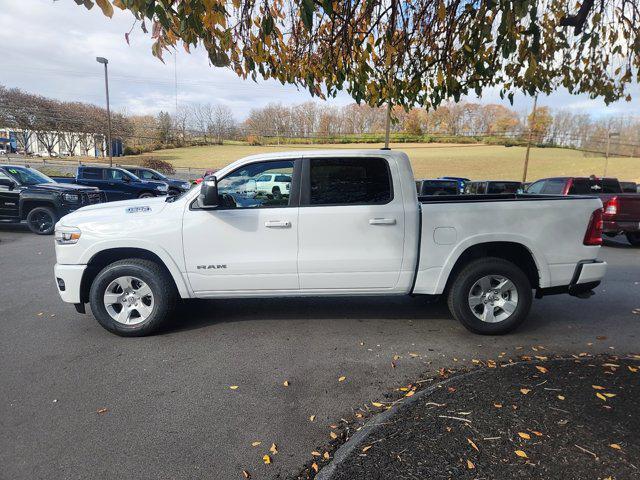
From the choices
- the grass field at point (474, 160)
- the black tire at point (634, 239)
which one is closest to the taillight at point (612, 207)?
the black tire at point (634, 239)

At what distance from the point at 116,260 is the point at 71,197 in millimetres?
8828

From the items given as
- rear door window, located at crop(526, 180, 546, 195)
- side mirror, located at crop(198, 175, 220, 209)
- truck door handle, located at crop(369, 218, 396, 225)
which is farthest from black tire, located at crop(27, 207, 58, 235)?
rear door window, located at crop(526, 180, 546, 195)

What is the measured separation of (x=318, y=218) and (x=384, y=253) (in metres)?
0.78

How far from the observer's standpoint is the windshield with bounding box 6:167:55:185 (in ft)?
40.3

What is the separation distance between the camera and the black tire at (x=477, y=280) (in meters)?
4.52

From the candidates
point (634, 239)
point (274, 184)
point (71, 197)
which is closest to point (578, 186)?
point (634, 239)

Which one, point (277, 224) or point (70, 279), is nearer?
point (277, 224)

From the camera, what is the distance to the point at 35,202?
39.0 feet

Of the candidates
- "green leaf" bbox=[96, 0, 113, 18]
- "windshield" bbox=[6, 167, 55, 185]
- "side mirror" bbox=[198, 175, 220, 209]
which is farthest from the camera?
"windshield" bbox=[6, 167, 55, 185]

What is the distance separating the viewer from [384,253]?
14.6 ft

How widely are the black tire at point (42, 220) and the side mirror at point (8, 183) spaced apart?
0.97m

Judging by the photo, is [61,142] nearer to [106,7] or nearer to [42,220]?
[42,220]

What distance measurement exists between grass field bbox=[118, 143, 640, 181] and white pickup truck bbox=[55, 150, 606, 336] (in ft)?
142

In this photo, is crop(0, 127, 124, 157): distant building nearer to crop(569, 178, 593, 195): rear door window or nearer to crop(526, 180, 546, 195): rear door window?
crop(526, 180, 546, 195): rear door window
